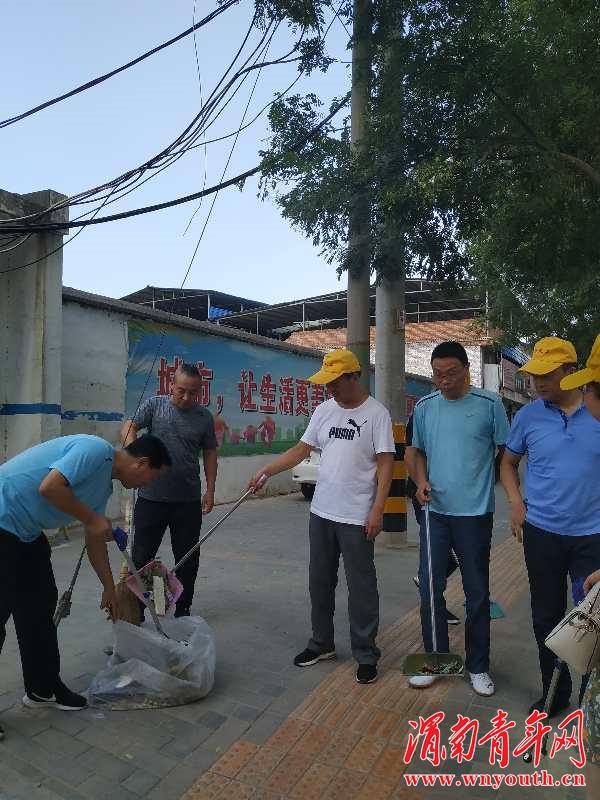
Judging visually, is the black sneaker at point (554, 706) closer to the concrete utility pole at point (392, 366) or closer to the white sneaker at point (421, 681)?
the white sneaker at point (421, 681)

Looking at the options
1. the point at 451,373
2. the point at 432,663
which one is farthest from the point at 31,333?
the point at 432,663

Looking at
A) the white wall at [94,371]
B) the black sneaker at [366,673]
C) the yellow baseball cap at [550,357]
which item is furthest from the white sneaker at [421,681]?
the white wall at [94,371]

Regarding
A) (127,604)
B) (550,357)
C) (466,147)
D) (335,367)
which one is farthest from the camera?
(466,147)

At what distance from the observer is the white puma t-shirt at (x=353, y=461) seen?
3188 millimetres

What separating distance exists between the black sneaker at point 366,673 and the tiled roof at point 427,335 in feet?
59.0

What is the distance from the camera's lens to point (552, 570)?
2.70 metres

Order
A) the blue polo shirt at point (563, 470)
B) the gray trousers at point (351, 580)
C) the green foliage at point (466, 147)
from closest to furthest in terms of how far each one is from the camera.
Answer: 1. the blue polo shirt at point (563, 470)
2. the gray trousers at point (351, 580)
3. the green foliage at point (466, 147)

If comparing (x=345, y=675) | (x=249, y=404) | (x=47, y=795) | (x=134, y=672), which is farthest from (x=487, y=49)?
(x=249, y=404)

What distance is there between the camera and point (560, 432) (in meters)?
2.70

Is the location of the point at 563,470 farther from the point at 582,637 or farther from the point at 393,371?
the point at 393,371

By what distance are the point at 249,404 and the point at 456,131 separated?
593 cm

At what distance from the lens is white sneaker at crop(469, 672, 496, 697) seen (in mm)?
2975

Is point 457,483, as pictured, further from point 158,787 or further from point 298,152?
point 298,152

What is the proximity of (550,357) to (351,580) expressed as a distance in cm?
154
